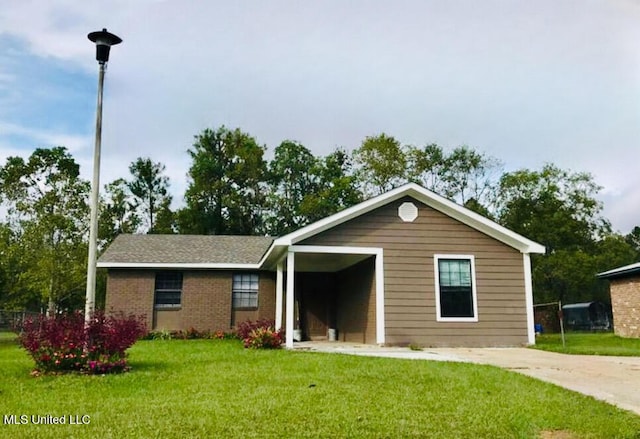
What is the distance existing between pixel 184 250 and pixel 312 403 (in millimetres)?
14962

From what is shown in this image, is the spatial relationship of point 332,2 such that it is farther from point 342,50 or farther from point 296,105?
point 296,105

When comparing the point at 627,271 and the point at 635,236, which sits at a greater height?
the point at 635,236

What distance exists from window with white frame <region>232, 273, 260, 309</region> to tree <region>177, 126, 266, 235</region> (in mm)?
18635

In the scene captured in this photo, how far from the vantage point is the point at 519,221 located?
37.0 meters

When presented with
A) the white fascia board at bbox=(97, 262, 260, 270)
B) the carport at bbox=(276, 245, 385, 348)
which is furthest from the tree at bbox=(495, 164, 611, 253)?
the white fascia board at bbox=(97, 262, 260, 270)

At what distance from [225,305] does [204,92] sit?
8093 mm

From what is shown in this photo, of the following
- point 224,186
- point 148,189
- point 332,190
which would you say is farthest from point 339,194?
point 148,189

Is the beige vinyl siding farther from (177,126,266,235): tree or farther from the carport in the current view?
(177,126,266,235): tree

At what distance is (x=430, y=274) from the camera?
13578 mm

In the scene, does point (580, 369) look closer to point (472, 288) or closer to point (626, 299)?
point (472, 288)

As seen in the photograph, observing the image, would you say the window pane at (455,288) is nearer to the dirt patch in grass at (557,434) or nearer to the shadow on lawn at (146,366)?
the shadow on lawn at (146,366)

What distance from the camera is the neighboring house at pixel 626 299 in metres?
19.2

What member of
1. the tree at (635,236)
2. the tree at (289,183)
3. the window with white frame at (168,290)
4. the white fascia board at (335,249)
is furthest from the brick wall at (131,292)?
the tree at (635,236)

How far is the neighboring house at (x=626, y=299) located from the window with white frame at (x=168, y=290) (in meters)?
15.8
